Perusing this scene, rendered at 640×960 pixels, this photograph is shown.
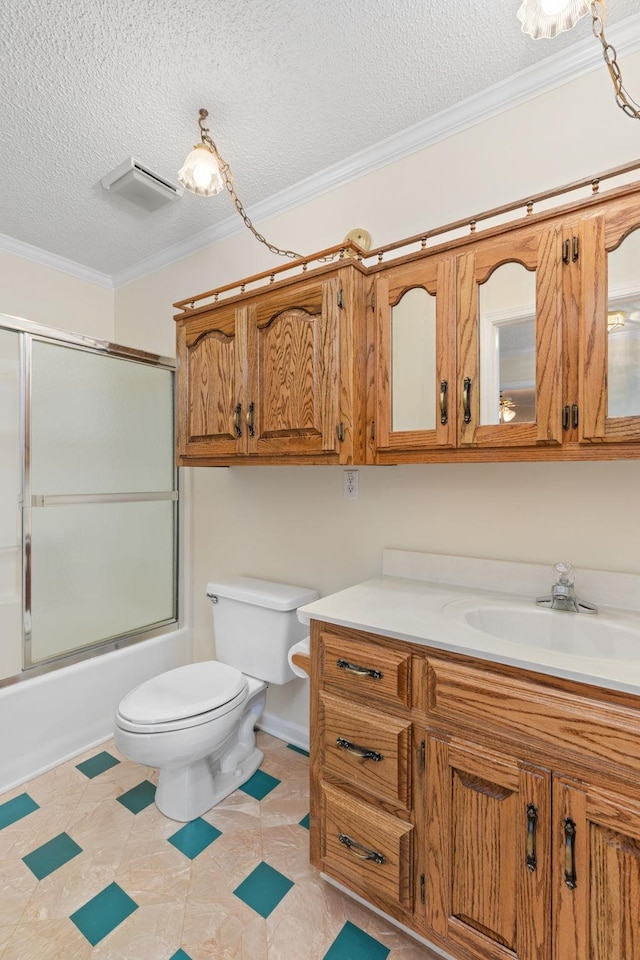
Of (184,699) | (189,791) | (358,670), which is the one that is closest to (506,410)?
(358,670)

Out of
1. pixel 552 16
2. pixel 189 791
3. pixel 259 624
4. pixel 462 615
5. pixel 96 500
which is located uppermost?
pixel 552 16

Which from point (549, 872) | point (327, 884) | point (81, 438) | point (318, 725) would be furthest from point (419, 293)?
point (327, 884)

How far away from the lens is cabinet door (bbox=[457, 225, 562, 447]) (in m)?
1.18

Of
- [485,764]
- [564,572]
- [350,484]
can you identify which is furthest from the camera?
[350,484]

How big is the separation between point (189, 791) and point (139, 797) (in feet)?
0.88

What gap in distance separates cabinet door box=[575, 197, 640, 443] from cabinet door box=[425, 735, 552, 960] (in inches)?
32.0

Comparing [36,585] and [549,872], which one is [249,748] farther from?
[549,872]

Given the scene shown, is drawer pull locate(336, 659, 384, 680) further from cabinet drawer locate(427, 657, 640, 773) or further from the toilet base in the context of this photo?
the toilet base

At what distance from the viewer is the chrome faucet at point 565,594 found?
1.28 m

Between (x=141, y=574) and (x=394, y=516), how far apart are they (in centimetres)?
145

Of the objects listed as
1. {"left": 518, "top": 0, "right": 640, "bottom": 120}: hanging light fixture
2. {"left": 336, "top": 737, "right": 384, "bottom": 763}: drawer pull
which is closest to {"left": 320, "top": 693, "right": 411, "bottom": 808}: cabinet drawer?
{"left": 336, "top": 737, "right": 384, "bottom": 763}: drawer pull

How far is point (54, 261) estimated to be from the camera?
258 centimetres

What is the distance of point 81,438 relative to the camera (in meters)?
2.19

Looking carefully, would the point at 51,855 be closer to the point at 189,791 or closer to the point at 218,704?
the point at 189,791
